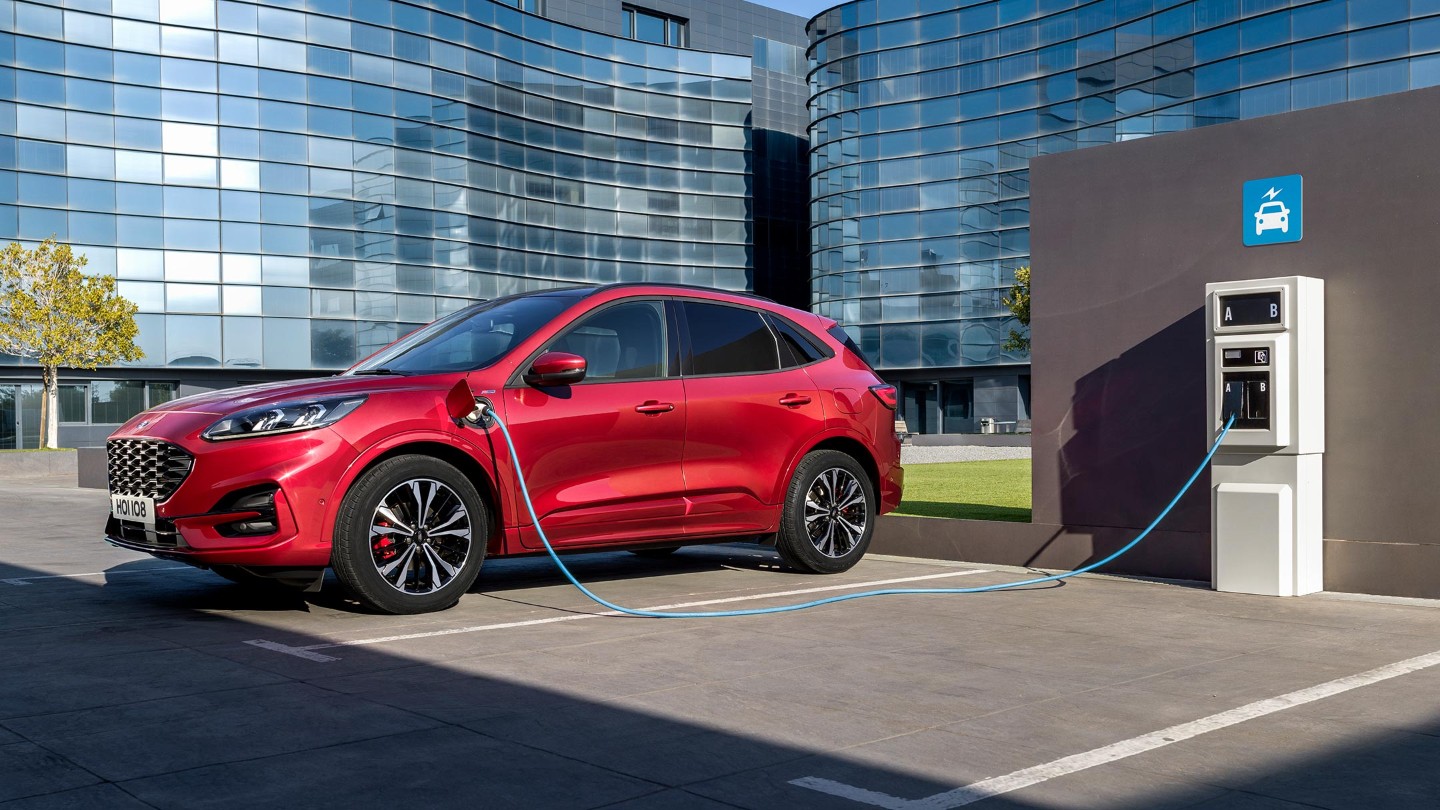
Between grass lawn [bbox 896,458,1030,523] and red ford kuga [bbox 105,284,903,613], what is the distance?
9.29 feet

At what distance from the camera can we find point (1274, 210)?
26.1ft

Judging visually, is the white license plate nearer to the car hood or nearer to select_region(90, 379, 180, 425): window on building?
the car hood

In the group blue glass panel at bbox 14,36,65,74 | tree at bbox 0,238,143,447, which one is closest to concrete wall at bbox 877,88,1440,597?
tree at bbox 0,238,143,447

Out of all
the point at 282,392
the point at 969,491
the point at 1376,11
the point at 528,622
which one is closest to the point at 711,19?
the point at 1376,11

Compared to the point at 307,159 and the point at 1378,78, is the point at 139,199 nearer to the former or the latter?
the point at 307,159

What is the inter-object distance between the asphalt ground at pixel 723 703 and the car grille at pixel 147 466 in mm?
679

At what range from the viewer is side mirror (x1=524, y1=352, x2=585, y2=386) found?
23.0ft

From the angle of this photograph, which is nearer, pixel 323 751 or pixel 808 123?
pixel 323 751

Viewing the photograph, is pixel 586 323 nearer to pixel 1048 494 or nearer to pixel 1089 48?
pixel 1048 494

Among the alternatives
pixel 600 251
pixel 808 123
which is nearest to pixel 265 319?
pixel 600 251

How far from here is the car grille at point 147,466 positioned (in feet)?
20.9

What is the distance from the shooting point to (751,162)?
65.8m

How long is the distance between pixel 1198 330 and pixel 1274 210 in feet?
2.89

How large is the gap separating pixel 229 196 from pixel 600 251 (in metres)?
17.7
